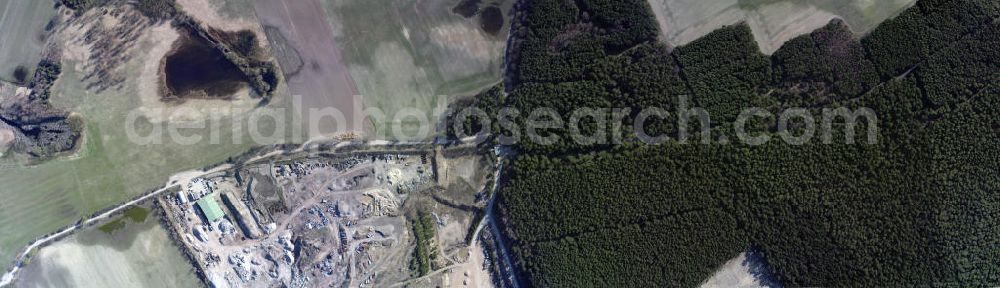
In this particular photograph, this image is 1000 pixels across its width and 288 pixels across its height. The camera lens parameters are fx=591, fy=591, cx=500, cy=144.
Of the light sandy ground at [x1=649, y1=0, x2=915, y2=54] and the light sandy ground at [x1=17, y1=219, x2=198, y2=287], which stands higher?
the light sandy ground at [x1=649, y1=0, x2=915, y2=54]

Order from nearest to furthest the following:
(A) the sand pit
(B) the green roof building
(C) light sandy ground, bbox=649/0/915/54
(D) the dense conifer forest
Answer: (D) the dense conifer forest < (C) light sandy ground, bbox=649/0/915/54 < (B) the green roof building < (A) the sand pit

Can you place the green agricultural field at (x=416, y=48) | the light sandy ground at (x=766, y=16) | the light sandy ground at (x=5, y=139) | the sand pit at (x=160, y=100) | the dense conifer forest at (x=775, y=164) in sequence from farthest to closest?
1. the light sandy ground at (x=5, y=139)
2. the sand pit at (x=160, y=100)
3. the green agricultural field at (x=416, y=48)
4. the light sandy ground at (x=766, y=16)
5. the dense conifer forest at (x=775, y=164)

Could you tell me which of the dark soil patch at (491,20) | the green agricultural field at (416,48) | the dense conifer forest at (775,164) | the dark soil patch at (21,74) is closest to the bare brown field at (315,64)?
the green agricultural field at (416,48)

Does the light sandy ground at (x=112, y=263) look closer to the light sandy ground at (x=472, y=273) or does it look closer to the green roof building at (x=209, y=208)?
the green roof building at (x=209, y=208)

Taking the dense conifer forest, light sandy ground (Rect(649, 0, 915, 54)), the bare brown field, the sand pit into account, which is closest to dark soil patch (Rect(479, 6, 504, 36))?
the dense conifer forest

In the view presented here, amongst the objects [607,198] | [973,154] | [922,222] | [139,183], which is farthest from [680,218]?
[139,183]

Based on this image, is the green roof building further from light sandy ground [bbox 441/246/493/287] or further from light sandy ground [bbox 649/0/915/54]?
light sandy ground [bbox 649/0/915/54]
